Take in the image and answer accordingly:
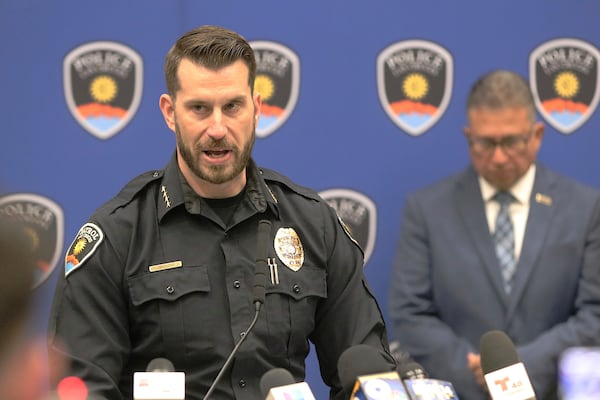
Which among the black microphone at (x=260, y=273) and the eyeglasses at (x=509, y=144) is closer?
the black microphone at (x=260, y=273)

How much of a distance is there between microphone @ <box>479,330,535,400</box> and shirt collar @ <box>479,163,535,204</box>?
173 cm

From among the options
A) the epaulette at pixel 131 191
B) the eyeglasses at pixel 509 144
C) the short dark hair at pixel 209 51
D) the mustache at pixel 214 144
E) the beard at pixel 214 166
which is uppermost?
Result: the short dark hair at pixel 209 51

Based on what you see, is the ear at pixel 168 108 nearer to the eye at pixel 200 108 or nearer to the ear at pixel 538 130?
the eye at pixel 200 108

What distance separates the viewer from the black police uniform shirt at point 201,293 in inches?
97.3

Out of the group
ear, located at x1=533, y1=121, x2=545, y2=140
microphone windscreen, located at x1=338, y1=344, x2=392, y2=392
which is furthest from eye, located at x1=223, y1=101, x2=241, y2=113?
ear, located at x1=533, y1=121, x2=545, y2=140

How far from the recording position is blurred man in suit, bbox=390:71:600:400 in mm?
3547

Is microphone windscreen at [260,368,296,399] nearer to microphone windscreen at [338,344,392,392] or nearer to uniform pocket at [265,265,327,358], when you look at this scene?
microphone windscreen at [338,344,392,392]

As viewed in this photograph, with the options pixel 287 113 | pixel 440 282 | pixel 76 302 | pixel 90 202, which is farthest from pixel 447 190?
pixel 76 302

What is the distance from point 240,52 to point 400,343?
4.66ft

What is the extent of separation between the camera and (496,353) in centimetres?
203

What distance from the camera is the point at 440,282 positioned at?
366 cm

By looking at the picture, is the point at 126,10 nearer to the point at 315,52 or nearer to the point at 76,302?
the point at 315,52

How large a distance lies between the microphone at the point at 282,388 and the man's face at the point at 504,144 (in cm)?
190

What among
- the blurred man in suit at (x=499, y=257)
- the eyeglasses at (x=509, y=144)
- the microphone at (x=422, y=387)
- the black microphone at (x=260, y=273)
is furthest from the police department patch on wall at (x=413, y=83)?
the microphone at (x=422, y=387)
